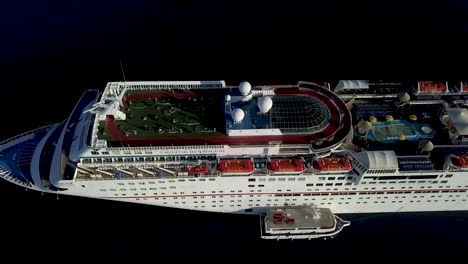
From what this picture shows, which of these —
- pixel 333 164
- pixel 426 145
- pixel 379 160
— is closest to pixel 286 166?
pixel 333 164

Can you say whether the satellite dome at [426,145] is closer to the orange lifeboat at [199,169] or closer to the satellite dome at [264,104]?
the satellite dome at [264,104]

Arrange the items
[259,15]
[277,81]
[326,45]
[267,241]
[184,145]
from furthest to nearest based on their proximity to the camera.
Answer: [259,15]
[326,45]
[277,81]
[267,241]
[184,145]

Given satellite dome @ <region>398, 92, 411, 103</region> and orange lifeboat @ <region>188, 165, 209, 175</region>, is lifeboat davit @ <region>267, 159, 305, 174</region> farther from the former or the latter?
satellite dome @ <region>398, 92, 411, 103</region>

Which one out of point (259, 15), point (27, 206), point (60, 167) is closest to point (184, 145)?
point (60, 167)

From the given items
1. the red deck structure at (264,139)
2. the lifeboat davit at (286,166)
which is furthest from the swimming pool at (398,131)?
the lifeboat davit at (286,166)

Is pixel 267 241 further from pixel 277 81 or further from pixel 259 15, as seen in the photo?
pixel 259 15

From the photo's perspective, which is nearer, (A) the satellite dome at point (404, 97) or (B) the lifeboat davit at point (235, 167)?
(B) the lifeboat davit at point (235, 167)
